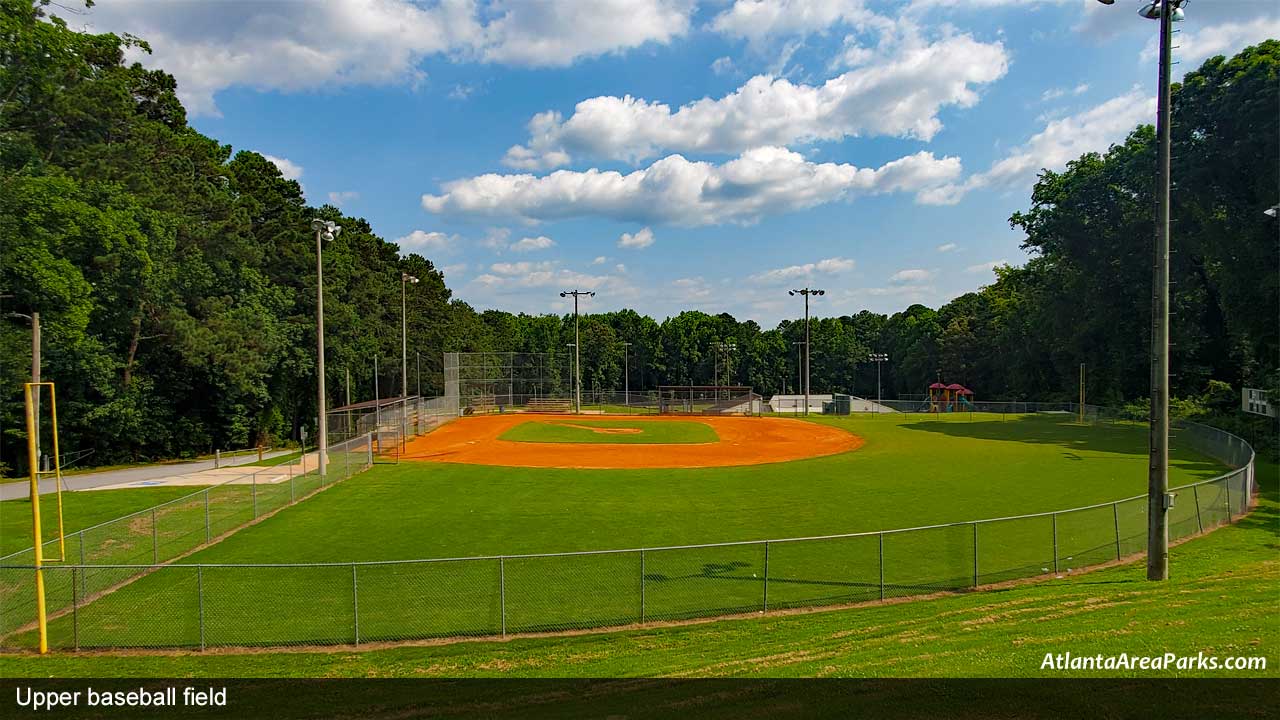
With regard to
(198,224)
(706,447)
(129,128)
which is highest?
(129,128)

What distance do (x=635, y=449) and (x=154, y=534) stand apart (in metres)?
26.6

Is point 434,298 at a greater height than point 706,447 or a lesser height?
greater

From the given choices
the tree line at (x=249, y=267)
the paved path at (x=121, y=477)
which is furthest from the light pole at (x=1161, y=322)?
the paved path at (x=121, y=477)

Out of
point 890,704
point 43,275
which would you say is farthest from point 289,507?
point 890,704

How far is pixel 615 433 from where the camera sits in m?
48.6

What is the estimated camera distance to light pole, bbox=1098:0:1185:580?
12898 millimetres

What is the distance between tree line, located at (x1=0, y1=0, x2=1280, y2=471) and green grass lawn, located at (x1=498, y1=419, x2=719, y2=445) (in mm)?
19120

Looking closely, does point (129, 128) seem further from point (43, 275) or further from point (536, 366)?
point (536, 366)

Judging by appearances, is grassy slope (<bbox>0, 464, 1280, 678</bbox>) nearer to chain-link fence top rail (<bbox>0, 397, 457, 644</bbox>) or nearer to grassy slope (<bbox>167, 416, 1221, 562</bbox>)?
chain-link fence top rail (<bbox>0, 397, 457, 644</bbox>)

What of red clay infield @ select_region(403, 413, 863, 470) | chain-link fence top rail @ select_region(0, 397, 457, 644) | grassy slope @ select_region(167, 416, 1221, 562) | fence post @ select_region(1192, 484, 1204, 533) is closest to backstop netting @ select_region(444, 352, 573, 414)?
red clay infield @ select_region(403, 413, 863, 470)

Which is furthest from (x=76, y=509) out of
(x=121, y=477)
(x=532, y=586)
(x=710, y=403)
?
(x=710, y=403)

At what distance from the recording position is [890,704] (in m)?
7.07

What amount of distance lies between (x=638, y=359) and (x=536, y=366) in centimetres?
6418

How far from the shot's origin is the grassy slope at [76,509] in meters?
20.2
